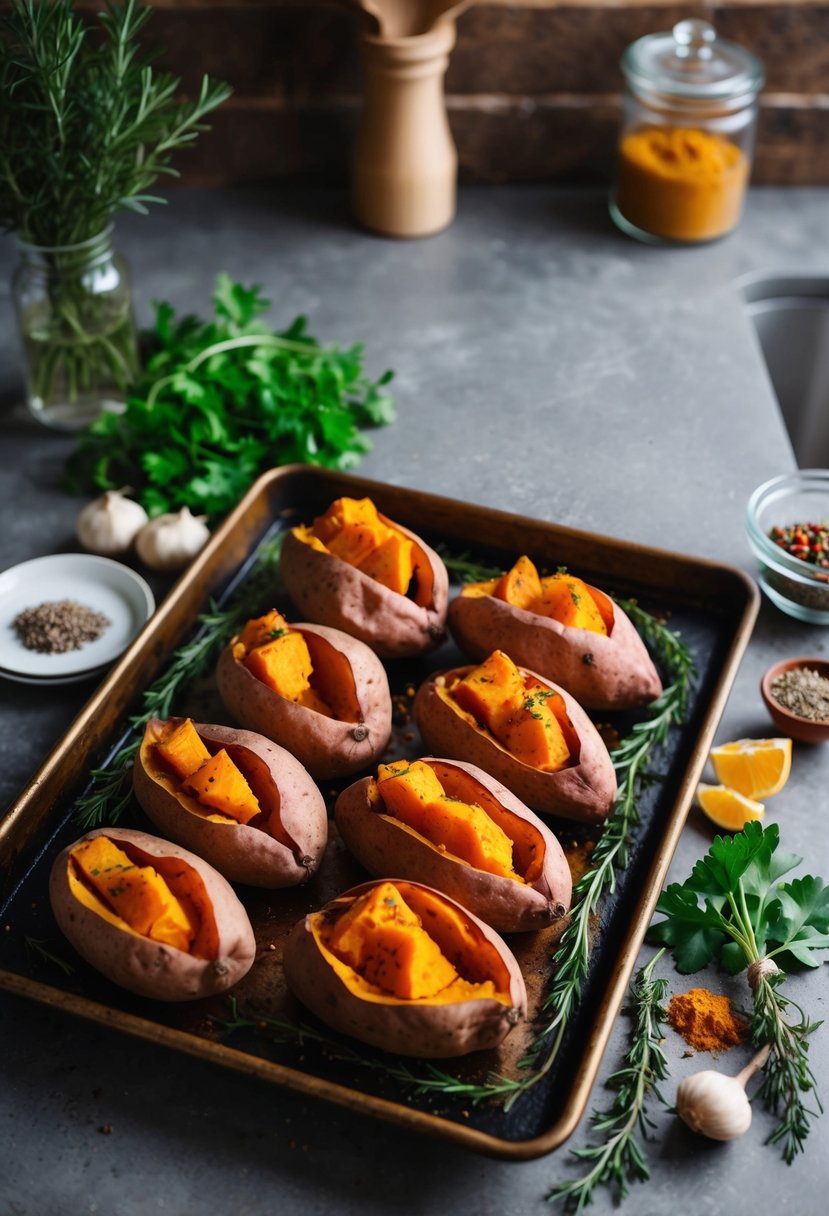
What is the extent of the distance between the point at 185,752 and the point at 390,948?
0.32 meters

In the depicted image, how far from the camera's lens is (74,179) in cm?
171

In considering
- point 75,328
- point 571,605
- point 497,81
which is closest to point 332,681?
point 571,605

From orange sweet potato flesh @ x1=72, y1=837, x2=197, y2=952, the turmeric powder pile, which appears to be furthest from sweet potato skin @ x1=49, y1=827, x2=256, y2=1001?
the turmeric powder pile

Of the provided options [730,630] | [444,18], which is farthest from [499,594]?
[444,18]

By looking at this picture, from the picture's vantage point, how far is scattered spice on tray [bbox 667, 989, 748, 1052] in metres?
1.17

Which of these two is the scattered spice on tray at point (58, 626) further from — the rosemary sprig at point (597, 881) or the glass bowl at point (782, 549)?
the glass bowl at point (782, 549)

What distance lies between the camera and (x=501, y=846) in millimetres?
1203

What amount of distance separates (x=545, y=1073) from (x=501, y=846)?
0.21 metres

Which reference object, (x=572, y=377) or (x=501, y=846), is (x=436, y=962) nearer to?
(x=501, y=846)

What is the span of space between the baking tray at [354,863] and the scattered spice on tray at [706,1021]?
0.25ft

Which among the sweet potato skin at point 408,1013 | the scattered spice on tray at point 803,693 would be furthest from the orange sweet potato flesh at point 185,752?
the scattered spice on tray at point 803,693

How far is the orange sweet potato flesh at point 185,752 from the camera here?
4.17 feet

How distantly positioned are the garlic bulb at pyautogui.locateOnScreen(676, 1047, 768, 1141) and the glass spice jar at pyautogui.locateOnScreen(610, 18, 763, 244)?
1657mm

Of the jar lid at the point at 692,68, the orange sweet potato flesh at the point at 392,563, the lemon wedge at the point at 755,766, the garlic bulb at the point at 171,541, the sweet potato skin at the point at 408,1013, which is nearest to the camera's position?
the sweet potato skin at the point at 408,1013
